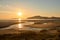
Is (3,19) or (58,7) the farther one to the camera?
(58,7)

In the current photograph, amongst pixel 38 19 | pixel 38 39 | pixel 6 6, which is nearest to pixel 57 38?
pixel 38 39

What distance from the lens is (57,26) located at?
225 cm

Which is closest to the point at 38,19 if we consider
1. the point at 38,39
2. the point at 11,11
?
the point at 38,39

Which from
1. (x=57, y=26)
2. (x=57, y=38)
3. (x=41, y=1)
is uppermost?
(x=41, y=1)

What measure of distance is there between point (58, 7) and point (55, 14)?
15 cm

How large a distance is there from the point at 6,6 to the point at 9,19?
0.24 m

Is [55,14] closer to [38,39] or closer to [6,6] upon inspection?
[38,39]

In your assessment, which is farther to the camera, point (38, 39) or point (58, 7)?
point (58, 7)

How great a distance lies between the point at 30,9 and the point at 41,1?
26 centimetres

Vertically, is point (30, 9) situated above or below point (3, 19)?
above

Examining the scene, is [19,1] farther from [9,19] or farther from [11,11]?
[9,19]

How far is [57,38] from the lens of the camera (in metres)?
2.16

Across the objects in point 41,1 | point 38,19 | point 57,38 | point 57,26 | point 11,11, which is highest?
point 41,1

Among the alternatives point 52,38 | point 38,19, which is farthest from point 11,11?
point 52,38
